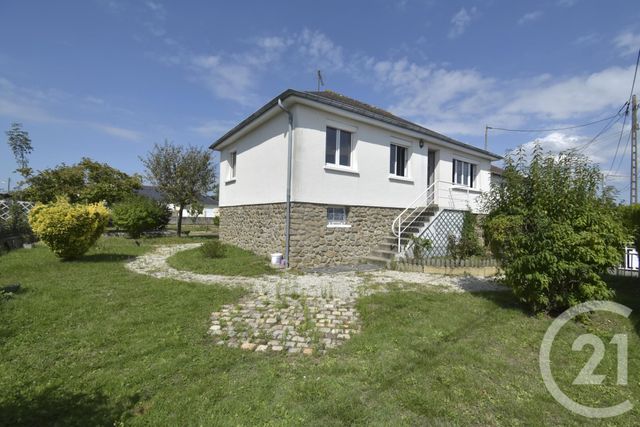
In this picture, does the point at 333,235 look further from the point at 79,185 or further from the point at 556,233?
the point at 79,185

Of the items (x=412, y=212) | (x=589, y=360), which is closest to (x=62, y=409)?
(x=589, y=360)

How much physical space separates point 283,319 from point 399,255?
20.8 feet

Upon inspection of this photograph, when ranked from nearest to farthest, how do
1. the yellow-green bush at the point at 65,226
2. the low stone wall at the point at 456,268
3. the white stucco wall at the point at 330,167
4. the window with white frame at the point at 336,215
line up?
the yellow-green bush at the point at 65,226 < the low stone wall at the point at 456,268 < the white stucco wall at the point at 330,167 < the window with white frame at the point at 336,215

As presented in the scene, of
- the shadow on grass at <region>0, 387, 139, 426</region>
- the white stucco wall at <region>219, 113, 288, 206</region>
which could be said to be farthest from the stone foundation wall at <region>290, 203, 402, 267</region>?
the shadow on grass at <region>0, 387, 139, 426</region>

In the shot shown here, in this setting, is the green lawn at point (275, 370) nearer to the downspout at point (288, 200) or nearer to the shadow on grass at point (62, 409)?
the shadow on grass at point (62, 409)

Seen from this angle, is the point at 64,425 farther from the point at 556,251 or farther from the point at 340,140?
the point at 340,140

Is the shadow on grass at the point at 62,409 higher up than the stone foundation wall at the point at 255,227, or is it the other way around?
the stone foundation wall at the point at 255,227

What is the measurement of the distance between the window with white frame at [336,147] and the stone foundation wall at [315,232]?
1.67 meters

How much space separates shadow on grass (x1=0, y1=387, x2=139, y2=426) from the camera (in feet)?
8.17

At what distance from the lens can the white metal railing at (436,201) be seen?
39.7ft

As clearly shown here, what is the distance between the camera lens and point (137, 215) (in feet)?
57.9

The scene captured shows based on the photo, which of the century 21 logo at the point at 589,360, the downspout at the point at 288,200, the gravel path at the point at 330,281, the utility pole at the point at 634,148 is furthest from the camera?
the utility pole at the point at 634,148

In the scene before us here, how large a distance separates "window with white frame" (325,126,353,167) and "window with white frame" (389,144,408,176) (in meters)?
2.36

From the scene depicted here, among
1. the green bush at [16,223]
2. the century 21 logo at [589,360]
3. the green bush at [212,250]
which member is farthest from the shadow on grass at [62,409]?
the green bush at [16,223]
